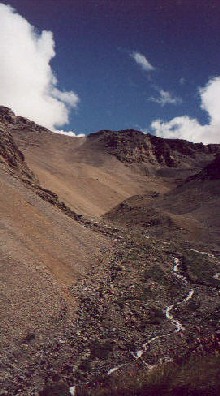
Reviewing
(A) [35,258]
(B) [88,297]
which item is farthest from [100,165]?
(B) [88,297]

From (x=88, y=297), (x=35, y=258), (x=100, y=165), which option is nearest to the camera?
(x=88, y=297)

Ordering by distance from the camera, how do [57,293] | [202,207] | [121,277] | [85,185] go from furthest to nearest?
[85,185] < [202,207] < [121,277] < [57,293]

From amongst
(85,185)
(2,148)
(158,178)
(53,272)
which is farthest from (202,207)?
(158,178)

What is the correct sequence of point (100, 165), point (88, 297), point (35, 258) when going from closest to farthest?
point (88, 297) → point (35, 258) → point (100, 165)

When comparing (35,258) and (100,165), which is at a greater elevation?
(100,165)

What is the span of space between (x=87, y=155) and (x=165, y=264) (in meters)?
130

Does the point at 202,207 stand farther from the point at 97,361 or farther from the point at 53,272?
the point at 97,361

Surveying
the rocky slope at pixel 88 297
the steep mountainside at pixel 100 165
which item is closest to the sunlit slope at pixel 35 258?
the rocky slope at pixel 88 297

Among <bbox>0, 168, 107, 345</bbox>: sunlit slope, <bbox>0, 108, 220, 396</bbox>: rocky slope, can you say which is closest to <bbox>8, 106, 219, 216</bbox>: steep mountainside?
<bbox>0, 108, 220, 396</bbox>: rocky slope

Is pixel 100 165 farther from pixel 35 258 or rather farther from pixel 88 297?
pixel 88 297

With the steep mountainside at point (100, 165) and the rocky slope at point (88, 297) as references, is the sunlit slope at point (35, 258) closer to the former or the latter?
the rocky slope at point (88, 297)

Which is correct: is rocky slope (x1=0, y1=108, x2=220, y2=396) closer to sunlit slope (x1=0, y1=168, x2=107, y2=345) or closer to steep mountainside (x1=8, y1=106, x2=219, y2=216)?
sunlit slope (x1=0, y1=168, x2=107, y2=345)

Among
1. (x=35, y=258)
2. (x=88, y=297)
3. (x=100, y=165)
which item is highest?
(x=100, y=165)

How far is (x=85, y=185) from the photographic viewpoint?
115938 mm
